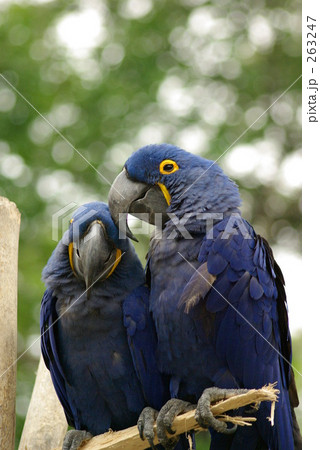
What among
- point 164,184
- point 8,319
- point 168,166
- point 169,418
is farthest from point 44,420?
point 168,166

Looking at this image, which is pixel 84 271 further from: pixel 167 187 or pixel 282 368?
pixel 282 368

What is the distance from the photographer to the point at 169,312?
339 centimetres

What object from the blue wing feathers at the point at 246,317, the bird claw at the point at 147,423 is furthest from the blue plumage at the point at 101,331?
the blue wing feathers at the point at 246,317

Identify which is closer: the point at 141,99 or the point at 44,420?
the point at 44,420

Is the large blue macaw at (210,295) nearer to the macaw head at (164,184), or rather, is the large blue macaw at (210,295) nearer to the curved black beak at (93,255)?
the macaw head at (164,184)

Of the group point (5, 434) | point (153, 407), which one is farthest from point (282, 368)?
point (5, 434)

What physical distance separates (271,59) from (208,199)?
6.05 m

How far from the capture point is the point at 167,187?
3.59 metres

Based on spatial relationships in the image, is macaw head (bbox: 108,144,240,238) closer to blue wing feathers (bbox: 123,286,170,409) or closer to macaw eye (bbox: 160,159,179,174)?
macaw eye (bbox: 160,159,179,174)

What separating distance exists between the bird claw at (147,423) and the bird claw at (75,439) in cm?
47

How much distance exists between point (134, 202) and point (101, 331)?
82 cm

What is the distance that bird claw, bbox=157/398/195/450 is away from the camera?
332cm

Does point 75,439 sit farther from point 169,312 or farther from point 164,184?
point 164,184

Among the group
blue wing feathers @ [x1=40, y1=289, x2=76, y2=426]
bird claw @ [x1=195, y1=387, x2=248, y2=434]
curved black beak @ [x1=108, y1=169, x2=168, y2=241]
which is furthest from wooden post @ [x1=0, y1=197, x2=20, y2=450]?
bird claw @ [x1=195, y1=387, x2=248, y2=434]
